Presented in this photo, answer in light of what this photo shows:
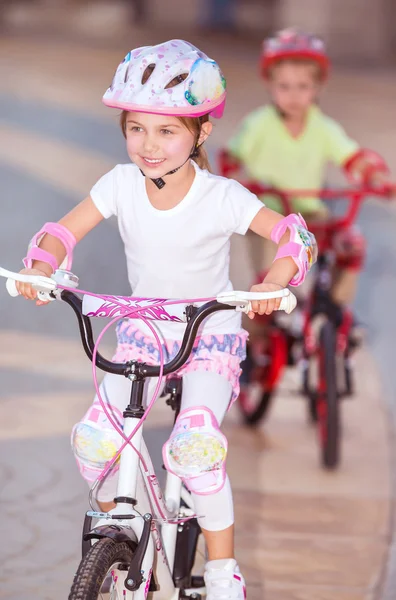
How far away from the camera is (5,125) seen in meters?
16.4

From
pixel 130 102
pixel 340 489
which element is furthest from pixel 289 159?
pixel 130 102

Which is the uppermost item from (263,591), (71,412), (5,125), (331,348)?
(5,125)

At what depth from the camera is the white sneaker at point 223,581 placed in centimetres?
382

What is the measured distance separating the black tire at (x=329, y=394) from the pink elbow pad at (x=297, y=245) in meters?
2.44

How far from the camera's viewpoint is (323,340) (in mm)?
6277

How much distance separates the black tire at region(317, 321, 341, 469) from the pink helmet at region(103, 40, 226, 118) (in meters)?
2.65

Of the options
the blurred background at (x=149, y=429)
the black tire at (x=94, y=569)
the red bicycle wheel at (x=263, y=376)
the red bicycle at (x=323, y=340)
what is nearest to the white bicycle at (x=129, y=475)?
the black tire at (x=94, y=569)

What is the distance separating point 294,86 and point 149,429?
6.83ft

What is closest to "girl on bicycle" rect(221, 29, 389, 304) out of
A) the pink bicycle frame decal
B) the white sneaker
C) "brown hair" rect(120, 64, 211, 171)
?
"brown hair" rect(120, 64, 211, 171)

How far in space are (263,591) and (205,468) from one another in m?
1.46

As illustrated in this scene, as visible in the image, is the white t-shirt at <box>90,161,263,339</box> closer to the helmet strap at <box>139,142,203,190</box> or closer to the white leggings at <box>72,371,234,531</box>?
the helmet strap at <box>139,142,203,190</box>

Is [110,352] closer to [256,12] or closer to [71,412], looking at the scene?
[71,412]

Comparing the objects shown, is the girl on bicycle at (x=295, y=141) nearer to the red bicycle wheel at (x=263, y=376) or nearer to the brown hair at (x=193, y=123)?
the red bicycle wheel at (x=263, y=376)

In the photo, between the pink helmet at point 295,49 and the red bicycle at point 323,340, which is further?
the pink helmet at point 295,49
